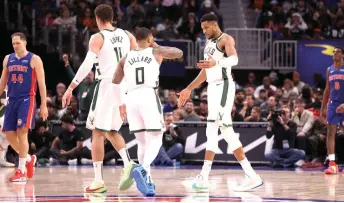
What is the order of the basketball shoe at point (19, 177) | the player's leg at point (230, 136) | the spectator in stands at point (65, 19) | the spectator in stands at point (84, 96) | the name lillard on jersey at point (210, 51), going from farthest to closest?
the spectator in stands at point (65, 19) → the spectator in stands at point (84, 96) → the basketball shoe at point (19, 177) → the name lillard on jersey at point (210, 51) → the player's leg at point (230, 136)

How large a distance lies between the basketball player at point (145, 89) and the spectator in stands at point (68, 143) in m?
7.60

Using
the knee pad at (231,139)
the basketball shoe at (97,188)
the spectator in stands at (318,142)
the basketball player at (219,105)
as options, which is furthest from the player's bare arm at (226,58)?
the spectator in stands at (318,142)

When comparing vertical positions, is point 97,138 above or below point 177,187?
above

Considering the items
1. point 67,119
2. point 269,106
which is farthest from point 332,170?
point 67,119

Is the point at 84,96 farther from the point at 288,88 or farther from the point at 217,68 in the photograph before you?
the point at 217,68

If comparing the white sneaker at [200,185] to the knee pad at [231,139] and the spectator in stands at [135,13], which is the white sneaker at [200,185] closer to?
the knee pad at [231,139]

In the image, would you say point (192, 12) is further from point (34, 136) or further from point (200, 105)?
point (34, 136)

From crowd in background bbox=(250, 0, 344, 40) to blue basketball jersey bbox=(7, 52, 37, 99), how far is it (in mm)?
11806

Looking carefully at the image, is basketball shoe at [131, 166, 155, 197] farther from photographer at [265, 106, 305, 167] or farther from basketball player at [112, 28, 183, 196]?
photographer at [265, 106, 305, 167]

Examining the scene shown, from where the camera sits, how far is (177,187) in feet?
40.9

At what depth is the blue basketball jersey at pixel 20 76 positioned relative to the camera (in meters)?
13.7

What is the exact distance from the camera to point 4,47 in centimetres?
2377

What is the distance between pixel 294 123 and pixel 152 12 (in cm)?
881

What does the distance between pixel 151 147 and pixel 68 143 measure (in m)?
7.96
